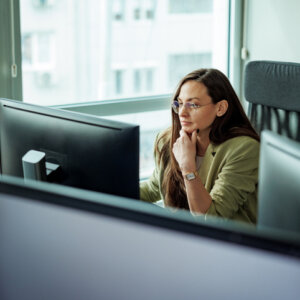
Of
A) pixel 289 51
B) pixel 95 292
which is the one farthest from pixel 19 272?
pixel 289 51

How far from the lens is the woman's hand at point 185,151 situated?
6.62ft

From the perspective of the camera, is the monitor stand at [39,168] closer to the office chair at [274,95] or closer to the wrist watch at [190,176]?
the wrist watch at [190,176]

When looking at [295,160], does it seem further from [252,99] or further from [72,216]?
[252,99]

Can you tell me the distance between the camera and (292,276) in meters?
0.77

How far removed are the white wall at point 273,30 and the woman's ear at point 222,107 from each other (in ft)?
4.10

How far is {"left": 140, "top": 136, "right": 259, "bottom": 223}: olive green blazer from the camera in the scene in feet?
6.34

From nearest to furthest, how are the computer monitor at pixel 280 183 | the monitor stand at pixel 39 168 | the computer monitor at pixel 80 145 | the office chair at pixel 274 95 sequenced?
the computer monitor at pixel 280 183, the computer monitor at pixel 80 145, the monitor stand at pixel 39 168, the office chair at pixel 274 95

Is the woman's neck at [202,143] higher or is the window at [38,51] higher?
the window at [38,51]

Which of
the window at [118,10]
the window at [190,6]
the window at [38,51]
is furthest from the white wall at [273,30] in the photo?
the window at [38,51]

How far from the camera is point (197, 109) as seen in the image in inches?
82.3

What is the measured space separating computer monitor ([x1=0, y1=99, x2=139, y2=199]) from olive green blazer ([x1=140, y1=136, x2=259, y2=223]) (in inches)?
22.4

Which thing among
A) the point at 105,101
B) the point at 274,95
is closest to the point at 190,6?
the point at 105,101

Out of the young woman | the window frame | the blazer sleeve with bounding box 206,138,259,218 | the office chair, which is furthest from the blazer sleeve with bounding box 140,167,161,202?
the window frame

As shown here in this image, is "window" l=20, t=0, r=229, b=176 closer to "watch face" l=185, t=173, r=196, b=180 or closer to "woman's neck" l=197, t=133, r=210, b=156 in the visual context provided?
"woman's neck" l=197, t=133, r=210, b=156
